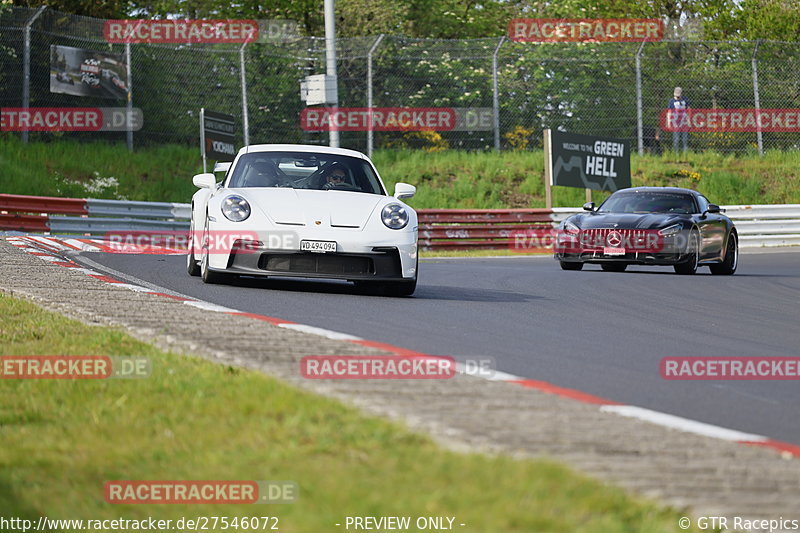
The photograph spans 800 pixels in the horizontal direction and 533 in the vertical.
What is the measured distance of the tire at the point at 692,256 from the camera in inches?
672

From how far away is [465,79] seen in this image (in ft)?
92.6


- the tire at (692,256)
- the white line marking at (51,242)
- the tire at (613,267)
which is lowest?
the tire at (613,267)

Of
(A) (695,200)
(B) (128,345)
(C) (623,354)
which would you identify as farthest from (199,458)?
(A) (695,200)

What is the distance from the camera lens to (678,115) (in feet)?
94.2

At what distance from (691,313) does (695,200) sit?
7.48 metres

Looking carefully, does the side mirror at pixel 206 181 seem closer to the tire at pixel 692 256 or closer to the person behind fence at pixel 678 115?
the tire at pixel 692 256

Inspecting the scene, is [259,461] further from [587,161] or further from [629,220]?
[587,161]

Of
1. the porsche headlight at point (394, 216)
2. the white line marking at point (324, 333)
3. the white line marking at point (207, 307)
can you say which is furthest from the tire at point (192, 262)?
the white line marking at point (324, 333)

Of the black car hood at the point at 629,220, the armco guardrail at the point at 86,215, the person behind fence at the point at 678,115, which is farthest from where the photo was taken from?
the person behind fence at the point at 678,115

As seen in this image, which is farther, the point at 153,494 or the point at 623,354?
the point at 623,354

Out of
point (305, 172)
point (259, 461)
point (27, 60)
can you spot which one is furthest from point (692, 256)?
point (27, 60)

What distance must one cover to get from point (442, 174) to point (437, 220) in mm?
5423

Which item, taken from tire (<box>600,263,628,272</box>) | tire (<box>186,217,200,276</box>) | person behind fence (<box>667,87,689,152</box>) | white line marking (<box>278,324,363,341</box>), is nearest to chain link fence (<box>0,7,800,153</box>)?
person behind fence (<box>667,87,689,152</box>)

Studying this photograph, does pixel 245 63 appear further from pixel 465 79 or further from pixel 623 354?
pixel 623 354
